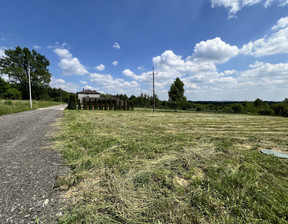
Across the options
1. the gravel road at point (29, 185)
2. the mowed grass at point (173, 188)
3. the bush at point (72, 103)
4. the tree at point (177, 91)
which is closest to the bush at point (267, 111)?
the tree at point (177, 91)

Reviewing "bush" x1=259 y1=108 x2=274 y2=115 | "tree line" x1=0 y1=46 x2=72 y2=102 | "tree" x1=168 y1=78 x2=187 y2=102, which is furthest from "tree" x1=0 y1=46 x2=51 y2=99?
"bush" x1=259 y1=108 x2=274 y2=115

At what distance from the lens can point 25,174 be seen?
1721mm

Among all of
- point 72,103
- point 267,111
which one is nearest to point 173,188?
point 72,103

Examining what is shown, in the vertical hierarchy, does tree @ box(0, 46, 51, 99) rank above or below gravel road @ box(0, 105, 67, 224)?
above

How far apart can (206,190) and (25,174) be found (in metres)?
2.62

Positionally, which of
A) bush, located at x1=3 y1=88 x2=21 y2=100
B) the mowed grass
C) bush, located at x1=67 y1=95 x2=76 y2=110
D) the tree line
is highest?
the tree line

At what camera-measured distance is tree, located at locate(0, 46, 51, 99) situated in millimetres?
32031

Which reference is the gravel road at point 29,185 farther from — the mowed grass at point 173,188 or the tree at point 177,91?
the tree at point 177,91

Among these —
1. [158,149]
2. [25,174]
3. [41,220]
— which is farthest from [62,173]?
[158,149]

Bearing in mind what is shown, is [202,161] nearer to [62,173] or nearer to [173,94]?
[62,173]

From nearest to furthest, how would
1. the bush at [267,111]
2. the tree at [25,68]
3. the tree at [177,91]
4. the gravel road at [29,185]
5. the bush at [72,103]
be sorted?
the gravel road at [29,185] → the bush at [72,103] → the bush at [267,111] → the tree at [177,91] → the tree at [25,68]

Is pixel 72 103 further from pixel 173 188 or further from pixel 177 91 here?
pixel 177 91

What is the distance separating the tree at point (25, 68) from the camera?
105 ft

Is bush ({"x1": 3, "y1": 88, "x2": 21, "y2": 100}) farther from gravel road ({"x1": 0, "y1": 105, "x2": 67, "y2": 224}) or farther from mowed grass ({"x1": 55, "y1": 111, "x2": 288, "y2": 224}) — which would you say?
mowed grass ({"x1": 55, "y1": 111, "x2": 288, "y2": 224})
